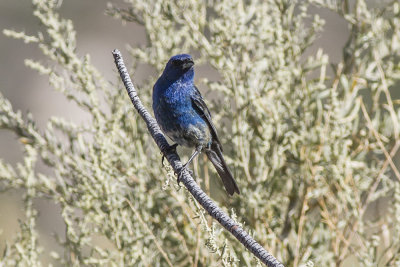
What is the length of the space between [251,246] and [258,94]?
1588mm

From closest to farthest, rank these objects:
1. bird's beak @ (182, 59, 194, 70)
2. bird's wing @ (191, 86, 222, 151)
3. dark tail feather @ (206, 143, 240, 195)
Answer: dark tail feather @ (206, 143, 240, 195)
bird's beak @ (182, 59, 194, 70)
bird's wing @ (191, 86, 222, 151)

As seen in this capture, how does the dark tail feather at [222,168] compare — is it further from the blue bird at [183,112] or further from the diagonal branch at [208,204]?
the diagonal branch at [208,204]

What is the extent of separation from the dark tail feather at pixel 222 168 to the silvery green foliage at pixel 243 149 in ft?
0.24

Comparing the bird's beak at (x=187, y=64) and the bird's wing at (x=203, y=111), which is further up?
the bird's beak at (x=187, y=64)

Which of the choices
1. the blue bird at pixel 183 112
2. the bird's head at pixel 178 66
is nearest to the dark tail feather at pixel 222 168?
the blue bird at pixel 183 112

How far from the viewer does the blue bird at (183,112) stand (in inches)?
115

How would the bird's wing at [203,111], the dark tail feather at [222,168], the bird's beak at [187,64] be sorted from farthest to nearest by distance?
1. the bird's wing at [203,111]
2. the bird's beak at [187,64]
3. the dark tail feather at [222,168]

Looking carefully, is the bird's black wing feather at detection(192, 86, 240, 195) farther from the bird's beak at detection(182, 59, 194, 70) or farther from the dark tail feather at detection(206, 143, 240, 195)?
the bird's beak at detection(182, 59, 194, 70)

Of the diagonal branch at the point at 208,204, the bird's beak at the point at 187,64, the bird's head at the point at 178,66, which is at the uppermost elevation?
the bird's head at the point at 178,66

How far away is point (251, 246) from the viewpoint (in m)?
1.52

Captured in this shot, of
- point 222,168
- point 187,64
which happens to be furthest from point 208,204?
point 187,64

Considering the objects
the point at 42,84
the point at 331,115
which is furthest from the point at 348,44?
the point at 42,84

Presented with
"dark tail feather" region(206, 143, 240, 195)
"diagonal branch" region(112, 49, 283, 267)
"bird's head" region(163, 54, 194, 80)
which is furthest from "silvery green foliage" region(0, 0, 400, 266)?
"diagonal branch" region(112, 49, 283, 267)

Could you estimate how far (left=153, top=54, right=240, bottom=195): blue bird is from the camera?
2.91m
